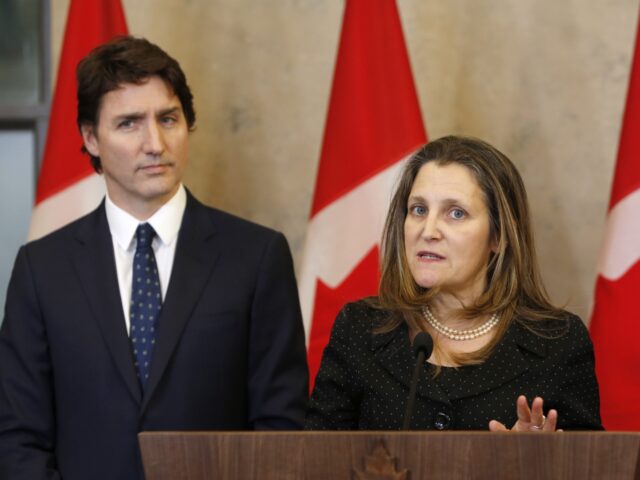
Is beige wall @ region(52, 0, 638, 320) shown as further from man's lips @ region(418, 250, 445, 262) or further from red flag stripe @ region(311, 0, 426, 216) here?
man's lips @ region(418, 250, 445, 262)

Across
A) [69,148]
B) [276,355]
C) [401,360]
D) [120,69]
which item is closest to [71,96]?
[69,148]

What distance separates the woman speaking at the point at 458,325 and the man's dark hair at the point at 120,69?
2.77 ft

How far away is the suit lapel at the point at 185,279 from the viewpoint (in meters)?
2.65

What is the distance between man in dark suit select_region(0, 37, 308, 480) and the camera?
266cm

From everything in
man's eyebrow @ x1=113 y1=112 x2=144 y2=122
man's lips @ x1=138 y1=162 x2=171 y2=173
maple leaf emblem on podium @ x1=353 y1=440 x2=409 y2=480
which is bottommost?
maple leaf emblem on podium @ x1=353 y1=440 x2=409 y2=480

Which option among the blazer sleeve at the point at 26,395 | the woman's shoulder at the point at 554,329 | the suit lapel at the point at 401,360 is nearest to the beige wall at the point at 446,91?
the blazer sleeve at the point at 26,395

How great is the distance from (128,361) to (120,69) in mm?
768

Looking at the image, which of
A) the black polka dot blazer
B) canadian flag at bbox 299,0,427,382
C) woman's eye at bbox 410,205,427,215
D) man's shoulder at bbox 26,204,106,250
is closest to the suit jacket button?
the black polka dot blazer

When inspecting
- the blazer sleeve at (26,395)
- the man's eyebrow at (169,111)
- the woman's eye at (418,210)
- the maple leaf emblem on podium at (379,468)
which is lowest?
the blazer sleeve at (26,395)

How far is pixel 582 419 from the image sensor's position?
2.15m

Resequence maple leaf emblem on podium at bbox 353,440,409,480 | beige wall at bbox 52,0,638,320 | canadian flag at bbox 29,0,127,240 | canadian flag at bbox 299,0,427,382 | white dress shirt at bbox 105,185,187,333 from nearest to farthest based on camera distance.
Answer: maple leaf emblem on podium at bbox 353,440,409,480, white dress shirt at bbox 105,185,187,333, canadian flag at bbox 299,0,427,382, canadian flag at bbox 29,0,127,240, beige wall at bbox 52,0,638,320

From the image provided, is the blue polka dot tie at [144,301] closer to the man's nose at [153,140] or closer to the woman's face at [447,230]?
the man's nose at [153,140]

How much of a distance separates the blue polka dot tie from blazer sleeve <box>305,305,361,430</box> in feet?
1.89

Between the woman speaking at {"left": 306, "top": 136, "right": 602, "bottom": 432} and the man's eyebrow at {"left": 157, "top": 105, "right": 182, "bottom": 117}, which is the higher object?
the man's eyebrow at {"left": 157, "top": 105, "right": 182, "bottom": 117}
